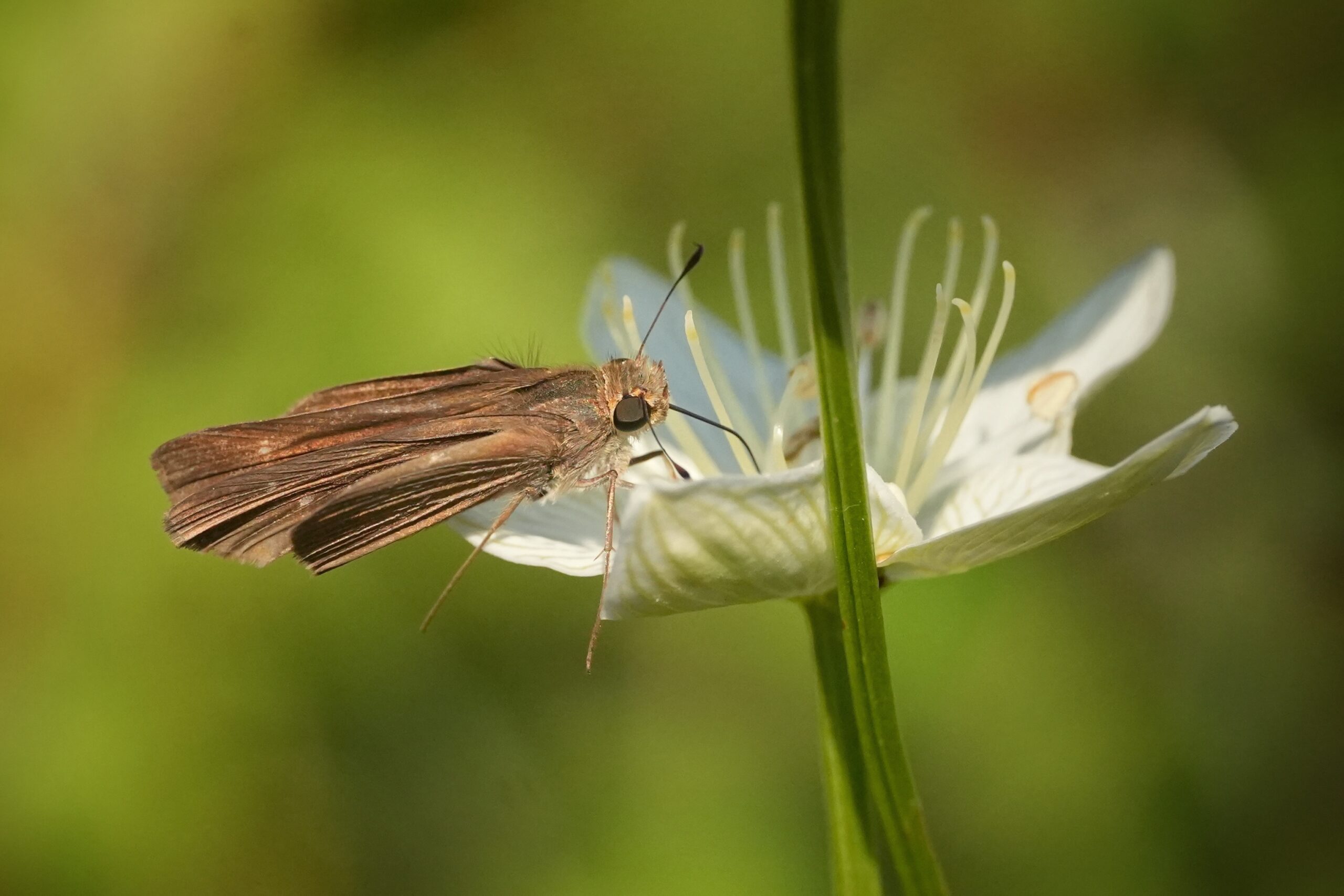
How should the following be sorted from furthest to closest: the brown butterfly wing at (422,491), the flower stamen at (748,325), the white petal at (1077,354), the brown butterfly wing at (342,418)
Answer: the flower stamen at (748,325), the white petal at (1077,354), the brown butterfly wing at (342,418), the brown butterfly wing at (422,491)

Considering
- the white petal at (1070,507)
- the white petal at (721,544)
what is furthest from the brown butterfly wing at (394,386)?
the white petal at (1070,507)

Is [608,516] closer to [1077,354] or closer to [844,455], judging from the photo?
[844,455]

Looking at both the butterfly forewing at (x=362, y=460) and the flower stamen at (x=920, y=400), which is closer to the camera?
the butterfly forewing at (x=362, y=460)

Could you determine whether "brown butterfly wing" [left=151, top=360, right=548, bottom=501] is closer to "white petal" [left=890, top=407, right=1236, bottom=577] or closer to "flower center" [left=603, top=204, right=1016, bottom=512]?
"flower center" [left=603, top=204, right=1016, bottom=512]

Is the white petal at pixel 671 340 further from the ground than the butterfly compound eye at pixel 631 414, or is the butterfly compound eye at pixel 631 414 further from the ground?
the white petal at pixel 671 340

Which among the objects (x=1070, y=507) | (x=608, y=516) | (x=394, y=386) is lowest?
(x=1070, y=507)

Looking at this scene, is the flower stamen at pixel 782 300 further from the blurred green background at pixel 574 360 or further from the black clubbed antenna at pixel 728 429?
the blurred green background at pixel 574 360

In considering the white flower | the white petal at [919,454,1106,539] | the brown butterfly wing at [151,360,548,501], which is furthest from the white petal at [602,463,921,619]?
the brown butterfly wing at [151,360,548,501]

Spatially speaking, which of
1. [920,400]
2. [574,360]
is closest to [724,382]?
[920,400]
